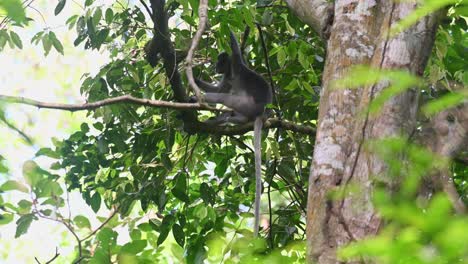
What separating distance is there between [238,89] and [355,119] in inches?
139

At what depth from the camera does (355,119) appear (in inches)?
78.9

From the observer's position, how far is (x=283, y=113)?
4.44 metres

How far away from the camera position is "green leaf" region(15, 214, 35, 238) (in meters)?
3.44

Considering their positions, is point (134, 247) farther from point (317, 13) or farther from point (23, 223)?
point (23, 223)

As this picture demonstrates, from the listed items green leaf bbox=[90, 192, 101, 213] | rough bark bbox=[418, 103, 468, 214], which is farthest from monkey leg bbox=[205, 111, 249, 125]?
rough bark bbox=[418, 103, 468, 214]

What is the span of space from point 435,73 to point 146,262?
2216 mm

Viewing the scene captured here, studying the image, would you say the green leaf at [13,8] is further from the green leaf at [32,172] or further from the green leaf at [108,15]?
the green leaf at [108,15]

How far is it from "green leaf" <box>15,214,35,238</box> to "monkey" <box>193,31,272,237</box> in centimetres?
175

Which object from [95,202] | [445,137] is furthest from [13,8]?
[95,202]

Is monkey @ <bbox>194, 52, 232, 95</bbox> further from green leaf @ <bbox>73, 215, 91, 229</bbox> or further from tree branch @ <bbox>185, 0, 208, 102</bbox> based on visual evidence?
tree branch @ <bbox>185, 0, 208, 102</bbox>

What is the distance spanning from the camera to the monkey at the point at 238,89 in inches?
198

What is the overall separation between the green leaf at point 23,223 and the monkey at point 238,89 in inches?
68.8

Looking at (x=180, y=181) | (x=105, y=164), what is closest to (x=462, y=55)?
(x=180, y=181)

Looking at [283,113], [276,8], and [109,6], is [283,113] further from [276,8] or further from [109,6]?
[109,6]
